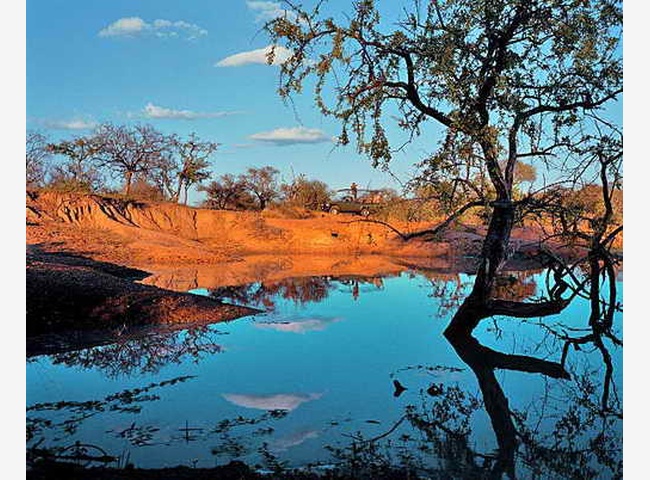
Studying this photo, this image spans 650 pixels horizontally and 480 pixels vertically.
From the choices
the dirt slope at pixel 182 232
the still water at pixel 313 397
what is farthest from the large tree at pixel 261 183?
the still water at pixel 313 397

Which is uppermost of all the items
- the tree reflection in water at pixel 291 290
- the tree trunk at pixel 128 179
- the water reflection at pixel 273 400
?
the tree trunk at pixel 128 179

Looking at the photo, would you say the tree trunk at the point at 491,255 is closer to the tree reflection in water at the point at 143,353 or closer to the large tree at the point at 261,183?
the tree reflection in water at the point at 143,353

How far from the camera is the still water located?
13.7 feet

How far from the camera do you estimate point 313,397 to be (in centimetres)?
546

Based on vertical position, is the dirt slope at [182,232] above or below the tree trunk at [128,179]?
below

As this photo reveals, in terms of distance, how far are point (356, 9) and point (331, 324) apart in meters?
4.85

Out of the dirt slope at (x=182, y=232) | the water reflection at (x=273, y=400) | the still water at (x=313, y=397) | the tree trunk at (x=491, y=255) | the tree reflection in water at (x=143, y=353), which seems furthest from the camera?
the dirt slope at (x=182, y=232)

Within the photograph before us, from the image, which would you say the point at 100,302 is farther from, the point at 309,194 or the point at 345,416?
the point at 309,194

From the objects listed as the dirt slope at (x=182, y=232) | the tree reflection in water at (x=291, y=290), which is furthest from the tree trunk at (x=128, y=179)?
the tree reflection in water at (x=291, y=290)

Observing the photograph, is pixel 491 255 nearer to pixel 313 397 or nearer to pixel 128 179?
pixel 313 397

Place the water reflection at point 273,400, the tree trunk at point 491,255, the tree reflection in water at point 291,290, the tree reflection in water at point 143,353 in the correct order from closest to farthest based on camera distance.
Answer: the water reflection at point 273,400 → the tree reflection in water at point 143,353 → the tree trunk at point 491,255 → the tree reflection in water at point 291,290

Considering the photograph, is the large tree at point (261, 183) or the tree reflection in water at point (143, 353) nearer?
the tree reflection in water at point (143, 353)

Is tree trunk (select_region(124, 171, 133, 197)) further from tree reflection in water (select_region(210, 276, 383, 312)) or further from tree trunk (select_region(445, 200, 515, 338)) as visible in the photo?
Answer: tree trunk (select_region(445, 200, 515, 338))

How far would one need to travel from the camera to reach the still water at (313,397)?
4168 mm
